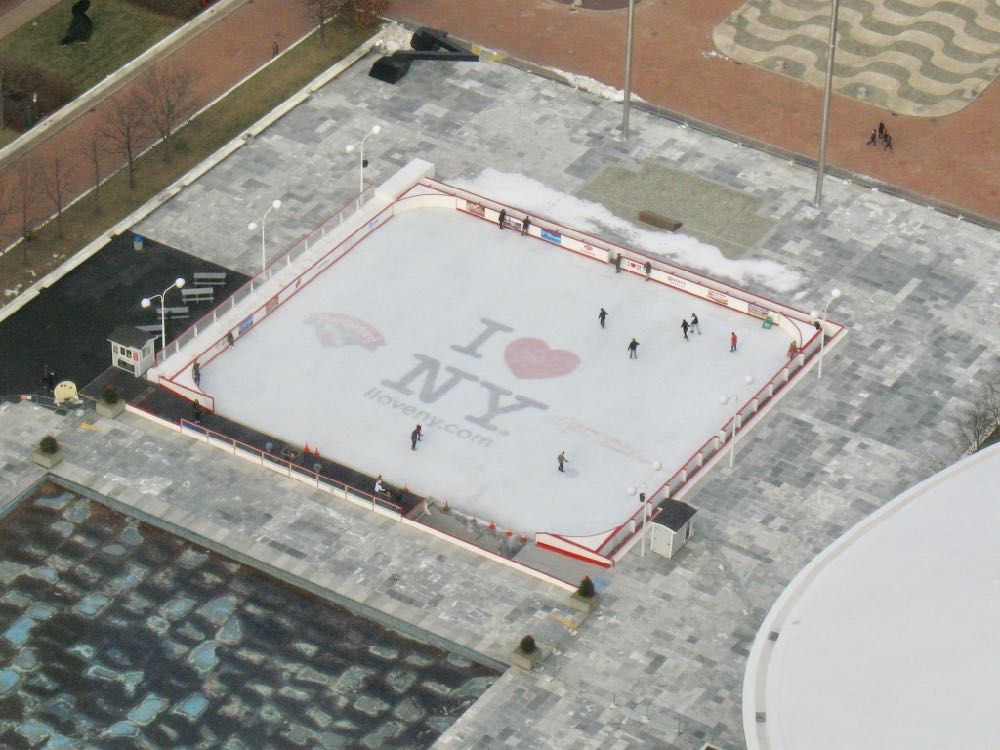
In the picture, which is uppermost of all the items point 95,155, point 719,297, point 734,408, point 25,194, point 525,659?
Answer: point 95,155

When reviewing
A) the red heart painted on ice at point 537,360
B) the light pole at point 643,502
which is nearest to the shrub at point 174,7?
the red heart painted on ice at point 537,360

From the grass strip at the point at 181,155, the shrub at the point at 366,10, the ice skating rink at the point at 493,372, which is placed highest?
the shrub at the point at 366,10

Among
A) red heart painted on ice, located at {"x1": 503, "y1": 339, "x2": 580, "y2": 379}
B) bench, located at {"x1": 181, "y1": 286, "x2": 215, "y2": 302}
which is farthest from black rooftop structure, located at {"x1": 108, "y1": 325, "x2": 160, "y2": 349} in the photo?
red heart painted on ice, located at {"x1": 503, "y1": 339, "x2": 580, "y2": 379}

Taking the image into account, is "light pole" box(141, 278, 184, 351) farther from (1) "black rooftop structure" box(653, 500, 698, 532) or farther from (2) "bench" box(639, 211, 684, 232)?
(1) "black rooftop structure" box(653, 500, 698, 532)

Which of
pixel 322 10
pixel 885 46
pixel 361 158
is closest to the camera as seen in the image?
pixel 361 158

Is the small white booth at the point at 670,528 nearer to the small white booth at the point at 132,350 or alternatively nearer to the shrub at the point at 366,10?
the small white booth at the point at 132,350

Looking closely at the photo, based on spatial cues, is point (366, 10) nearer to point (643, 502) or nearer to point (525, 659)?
point (643, 502)

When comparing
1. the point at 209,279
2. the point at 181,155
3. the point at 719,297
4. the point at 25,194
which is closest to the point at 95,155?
the point at 25,194

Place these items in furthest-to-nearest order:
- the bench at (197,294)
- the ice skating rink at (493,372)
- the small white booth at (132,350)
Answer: the bench at (197,294) < the small white booth at (132,350) < the ice skating rink at (493,372)
